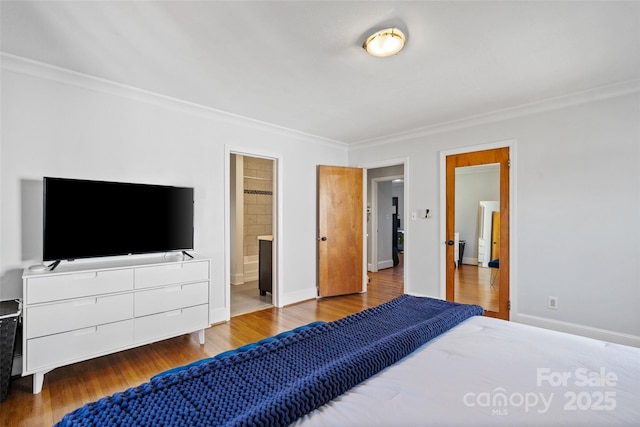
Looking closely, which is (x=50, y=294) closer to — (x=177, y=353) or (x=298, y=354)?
(x=177, y=353)

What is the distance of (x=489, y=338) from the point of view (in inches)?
56.9

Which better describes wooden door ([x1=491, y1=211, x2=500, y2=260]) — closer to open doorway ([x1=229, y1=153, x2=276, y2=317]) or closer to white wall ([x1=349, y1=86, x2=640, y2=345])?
white wall ([x1=349, y1=86, x2=640, y2=345])

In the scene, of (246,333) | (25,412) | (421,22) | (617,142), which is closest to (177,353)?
(246,333)

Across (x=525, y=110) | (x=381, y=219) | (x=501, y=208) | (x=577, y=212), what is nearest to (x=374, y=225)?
(x=381, y=219)

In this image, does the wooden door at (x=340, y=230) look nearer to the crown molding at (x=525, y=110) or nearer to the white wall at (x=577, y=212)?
the crown molding at (x=525, y=110)

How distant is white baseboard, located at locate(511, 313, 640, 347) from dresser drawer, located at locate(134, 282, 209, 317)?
3367 millimetres

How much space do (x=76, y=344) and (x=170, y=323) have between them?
2.16 feet

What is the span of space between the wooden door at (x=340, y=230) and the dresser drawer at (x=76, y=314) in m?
2.69

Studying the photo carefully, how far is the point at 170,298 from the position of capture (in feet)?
8.87

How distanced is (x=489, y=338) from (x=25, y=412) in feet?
9.18

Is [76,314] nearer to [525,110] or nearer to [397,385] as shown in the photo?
[397,385]

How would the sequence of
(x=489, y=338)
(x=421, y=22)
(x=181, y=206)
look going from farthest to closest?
(x=181, y=206) < (x=421, y=22) < (x=489, y=338)

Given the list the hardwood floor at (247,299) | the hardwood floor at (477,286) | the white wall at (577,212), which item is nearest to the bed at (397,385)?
the white wall at (577,212)

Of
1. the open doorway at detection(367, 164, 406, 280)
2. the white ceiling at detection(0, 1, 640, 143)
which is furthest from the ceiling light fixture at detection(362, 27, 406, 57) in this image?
the open doorway at detection(367, 164, 406, 280)
